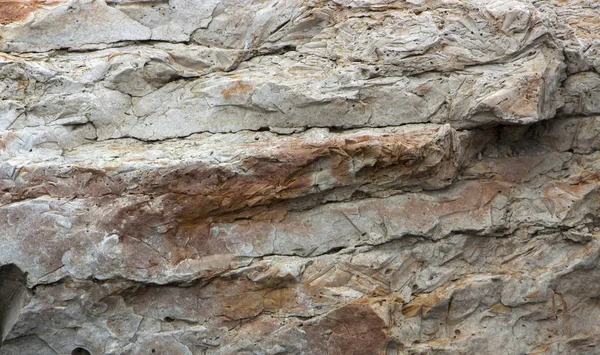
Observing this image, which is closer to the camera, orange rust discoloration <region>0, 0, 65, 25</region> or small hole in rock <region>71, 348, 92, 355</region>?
small hole in rock <region>71, 348, 92, 355</region>

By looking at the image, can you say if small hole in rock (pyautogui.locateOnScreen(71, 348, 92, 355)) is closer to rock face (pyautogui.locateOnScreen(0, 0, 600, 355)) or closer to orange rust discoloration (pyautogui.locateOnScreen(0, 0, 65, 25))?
rock face (pyautogui.locateOnScreen(0, 0, 600, 355))

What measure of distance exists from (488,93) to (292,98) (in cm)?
144

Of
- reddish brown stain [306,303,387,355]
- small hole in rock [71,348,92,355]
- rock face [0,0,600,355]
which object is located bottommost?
small hole in rock [71,348,92,355]

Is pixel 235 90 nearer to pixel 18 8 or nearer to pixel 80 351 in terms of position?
pixel 18 8

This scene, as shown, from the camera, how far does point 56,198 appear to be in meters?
4.96

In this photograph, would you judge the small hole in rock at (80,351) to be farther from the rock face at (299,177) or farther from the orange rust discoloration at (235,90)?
the orange rust discoloration at (235,90)

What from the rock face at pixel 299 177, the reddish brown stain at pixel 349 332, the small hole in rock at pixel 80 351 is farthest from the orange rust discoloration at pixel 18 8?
the reddish brown stain at pixel 349 332

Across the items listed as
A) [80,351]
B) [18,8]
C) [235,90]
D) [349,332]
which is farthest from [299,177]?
[18,8]

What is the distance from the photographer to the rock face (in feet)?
16.3

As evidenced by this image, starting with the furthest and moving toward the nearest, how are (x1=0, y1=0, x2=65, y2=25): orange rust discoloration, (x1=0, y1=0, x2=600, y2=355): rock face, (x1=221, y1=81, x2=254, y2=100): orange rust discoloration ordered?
(x1=0, y1=0, x2=65, y2=25): orange rust discoloration → (x1=221, y1=81, x2=254, y2=100): orange rust discoloration → (x1=0, y1=0, x2=600, y2=355): rock face

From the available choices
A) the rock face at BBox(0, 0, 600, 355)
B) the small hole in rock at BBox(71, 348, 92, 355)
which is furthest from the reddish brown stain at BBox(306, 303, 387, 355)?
the small hole in rock at BBox(71, 348, 92, 355)

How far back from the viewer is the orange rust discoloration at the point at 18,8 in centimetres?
573

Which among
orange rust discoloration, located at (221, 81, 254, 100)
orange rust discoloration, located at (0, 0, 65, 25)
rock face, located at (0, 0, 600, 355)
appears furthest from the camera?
orange rust discoloration, located at (0, 0, 65, 25)

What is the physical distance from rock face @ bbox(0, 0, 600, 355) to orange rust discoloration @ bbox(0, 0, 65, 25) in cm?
2
